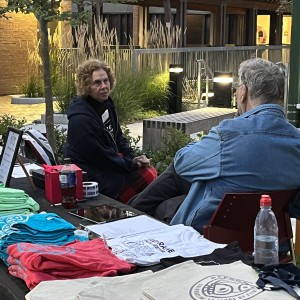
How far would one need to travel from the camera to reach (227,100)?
11484 millimetres

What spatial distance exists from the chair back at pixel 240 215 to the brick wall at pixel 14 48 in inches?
655

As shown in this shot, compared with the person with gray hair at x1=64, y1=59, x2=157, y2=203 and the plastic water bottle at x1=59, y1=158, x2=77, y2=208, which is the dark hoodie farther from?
the plastic water bottle at x1=59, y1=158, x2=77, y2=208

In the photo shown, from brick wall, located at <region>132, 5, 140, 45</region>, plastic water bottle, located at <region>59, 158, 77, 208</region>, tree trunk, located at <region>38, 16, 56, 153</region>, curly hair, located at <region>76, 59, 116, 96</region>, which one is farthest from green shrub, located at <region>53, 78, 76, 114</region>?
brick wall, located at <region>132, 5, 140, 45</region>

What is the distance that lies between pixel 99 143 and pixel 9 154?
48.0 inches

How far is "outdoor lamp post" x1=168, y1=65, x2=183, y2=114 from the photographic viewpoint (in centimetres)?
1256

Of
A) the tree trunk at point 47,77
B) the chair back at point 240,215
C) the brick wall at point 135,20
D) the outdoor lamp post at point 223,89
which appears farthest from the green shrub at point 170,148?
the brick wall at point 135,20

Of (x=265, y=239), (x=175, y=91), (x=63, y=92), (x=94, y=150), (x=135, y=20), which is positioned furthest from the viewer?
(x=135, y=20)

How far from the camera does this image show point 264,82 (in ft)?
10.7

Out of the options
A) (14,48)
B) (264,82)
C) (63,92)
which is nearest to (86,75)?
(264,82)

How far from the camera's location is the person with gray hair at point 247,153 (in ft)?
10.3

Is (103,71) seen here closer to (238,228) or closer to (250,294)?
(238,228)

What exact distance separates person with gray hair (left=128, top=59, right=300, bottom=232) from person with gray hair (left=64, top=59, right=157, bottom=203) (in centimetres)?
149

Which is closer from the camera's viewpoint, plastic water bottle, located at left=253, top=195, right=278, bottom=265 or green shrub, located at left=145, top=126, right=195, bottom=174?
plastic water bottle, located at left=253, top=195, right=278, bottom=265

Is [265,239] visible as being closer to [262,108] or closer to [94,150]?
[262,108]
